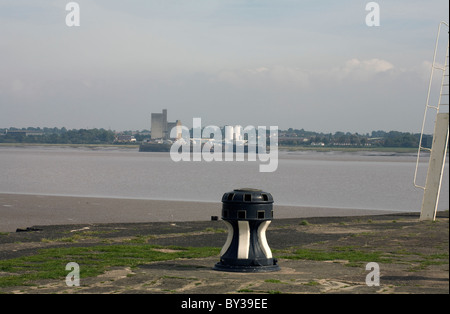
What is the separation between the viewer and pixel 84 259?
15.7 m

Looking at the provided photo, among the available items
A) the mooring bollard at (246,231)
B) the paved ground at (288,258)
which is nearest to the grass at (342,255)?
the paved ground at (288,258)

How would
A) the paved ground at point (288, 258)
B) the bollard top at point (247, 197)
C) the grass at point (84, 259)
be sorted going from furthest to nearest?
the bollard top at point (247, 197), the grass at point (84, 259), the paved ground at point (288, 258)

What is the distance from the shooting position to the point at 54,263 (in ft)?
48.7

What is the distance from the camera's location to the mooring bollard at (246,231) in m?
14.0

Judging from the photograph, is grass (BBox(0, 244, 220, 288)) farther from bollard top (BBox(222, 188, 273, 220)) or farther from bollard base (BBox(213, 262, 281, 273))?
bollard top (BBox(222, 188, 273, 220))

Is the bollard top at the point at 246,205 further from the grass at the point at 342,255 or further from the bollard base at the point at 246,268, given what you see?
the grass at the point at 342,255

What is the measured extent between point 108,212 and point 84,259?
23.5 metres

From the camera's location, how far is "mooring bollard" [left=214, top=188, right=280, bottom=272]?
14.0m

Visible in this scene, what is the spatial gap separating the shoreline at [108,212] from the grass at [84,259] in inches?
434

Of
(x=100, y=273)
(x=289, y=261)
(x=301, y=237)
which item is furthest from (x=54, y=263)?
(x=301, y=237)

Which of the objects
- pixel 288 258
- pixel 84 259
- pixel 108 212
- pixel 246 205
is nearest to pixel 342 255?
pixel 288 258
